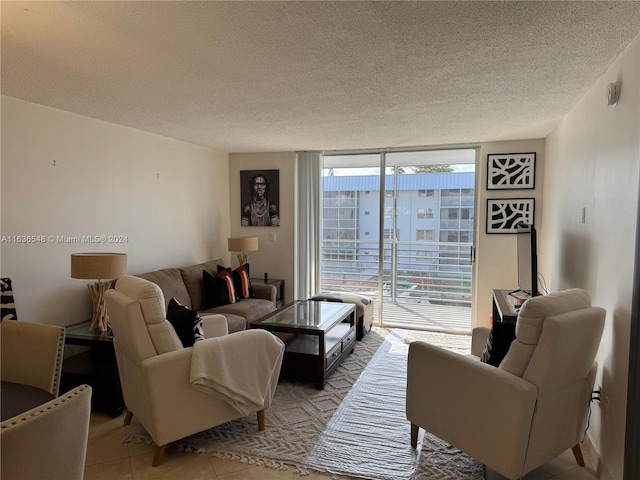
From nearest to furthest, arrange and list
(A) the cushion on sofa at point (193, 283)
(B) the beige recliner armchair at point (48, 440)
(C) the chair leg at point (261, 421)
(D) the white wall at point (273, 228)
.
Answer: (B) the beige recliner armchair at point (48, 440) < (C) the chair leg at point (261, 421) < (A) the cushion on sofa at point (193, 283) < (D) the white wall at point (273, 228)

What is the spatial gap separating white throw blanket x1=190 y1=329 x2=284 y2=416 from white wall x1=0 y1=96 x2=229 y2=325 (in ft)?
5.80

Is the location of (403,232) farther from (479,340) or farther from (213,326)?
(213,326)

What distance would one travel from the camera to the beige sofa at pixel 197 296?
3957 mm

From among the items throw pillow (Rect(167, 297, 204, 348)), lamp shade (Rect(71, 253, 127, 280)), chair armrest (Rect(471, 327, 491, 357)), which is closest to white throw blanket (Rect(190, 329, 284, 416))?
throw pillow (Rect(167, 297, 204, 348))

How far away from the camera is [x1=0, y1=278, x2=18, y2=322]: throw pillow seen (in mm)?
2803

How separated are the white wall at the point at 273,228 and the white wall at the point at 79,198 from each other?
2.70 ft

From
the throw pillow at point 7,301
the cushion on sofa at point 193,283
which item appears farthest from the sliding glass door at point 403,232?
the throw pillow at point 7,301

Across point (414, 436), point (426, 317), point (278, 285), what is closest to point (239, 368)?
point (414, 436)

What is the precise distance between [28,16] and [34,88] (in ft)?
4.08

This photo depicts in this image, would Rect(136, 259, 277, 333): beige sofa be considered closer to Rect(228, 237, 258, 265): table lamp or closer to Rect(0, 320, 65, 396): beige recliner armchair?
Rect(228, 237, 258, 265): table lamp

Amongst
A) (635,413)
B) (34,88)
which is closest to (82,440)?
(635,413)

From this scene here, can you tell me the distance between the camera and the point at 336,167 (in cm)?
561

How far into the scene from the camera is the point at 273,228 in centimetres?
573

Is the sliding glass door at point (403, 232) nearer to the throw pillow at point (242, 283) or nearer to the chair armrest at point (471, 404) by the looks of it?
the throw pillow at point (242, 283)
